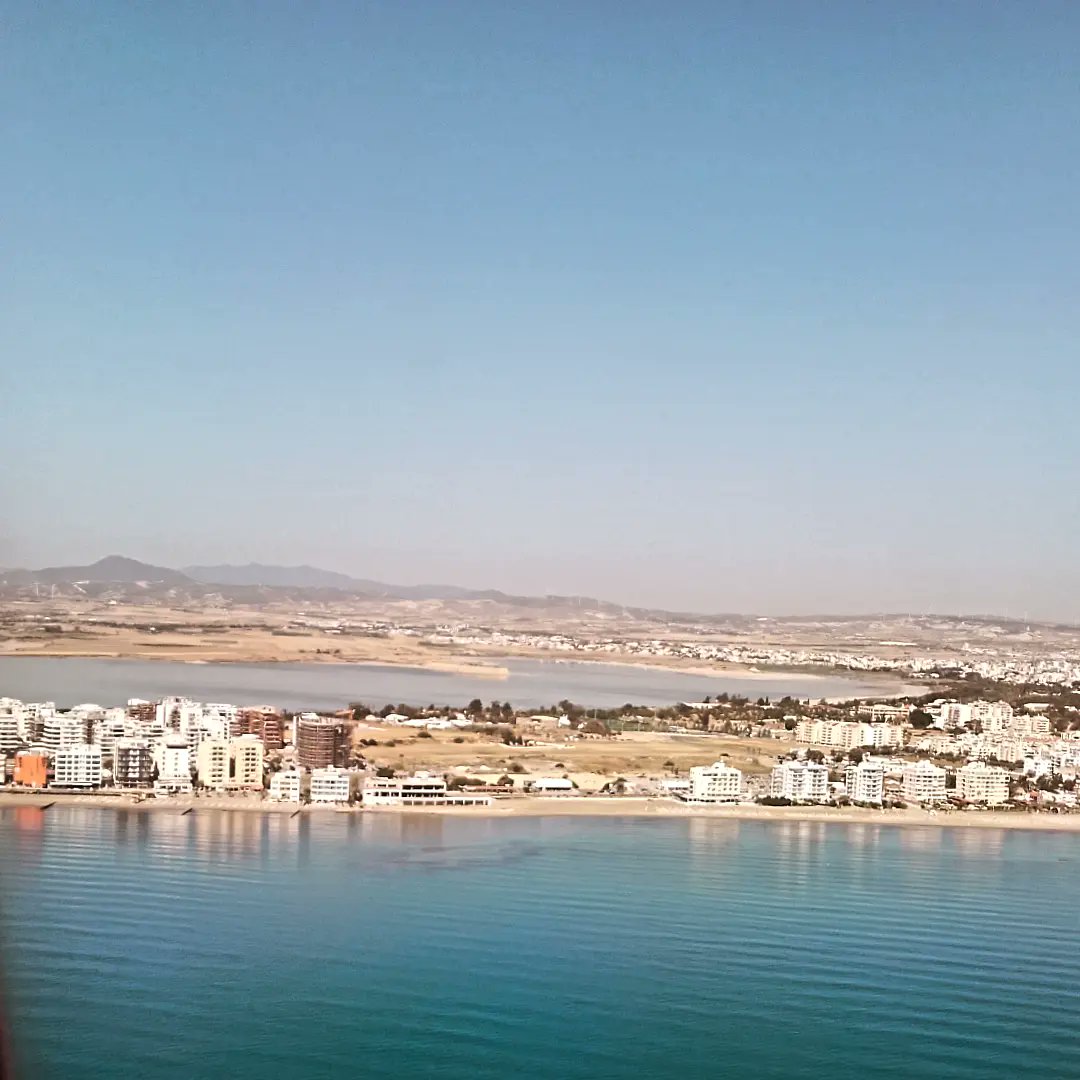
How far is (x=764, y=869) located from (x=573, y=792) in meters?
2.55

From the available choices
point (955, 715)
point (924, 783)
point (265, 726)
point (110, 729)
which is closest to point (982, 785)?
point (924, 783)

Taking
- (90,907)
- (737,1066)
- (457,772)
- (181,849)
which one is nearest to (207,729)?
(457,772)

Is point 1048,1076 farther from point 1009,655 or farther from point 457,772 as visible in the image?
point 1009,655

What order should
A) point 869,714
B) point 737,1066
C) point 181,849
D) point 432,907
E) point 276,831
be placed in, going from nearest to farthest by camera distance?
point 737,1066 → point 432,907 → point 181,849 → point 276,831 → point 869,714

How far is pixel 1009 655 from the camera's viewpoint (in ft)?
58.2

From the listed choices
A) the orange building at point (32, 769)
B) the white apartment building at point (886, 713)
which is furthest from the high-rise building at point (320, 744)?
the white apartment building at point (886, 713)

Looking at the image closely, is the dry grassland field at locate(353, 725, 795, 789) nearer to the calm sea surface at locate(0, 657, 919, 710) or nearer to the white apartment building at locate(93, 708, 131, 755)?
the calm sea surface at locate(0, 657, 919, 710)

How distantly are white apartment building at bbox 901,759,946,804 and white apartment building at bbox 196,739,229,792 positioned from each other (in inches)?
202

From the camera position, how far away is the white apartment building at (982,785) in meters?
10.1

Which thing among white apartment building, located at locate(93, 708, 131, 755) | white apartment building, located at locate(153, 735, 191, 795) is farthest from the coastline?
white apartment building, located at locate(93, 708, 131, 755)

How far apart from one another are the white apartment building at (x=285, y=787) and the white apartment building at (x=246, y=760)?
0.30 meters

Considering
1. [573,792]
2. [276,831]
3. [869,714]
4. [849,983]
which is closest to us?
[849,983]

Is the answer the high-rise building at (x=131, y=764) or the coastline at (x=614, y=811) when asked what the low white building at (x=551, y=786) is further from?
the high-rise building at (x=131, y=764)

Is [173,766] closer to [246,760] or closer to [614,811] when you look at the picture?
[246,760]
